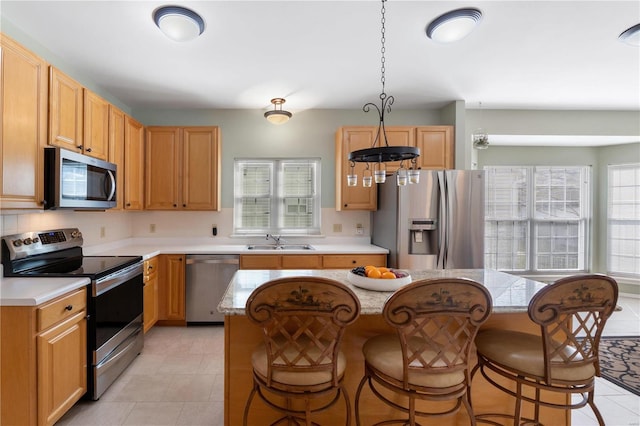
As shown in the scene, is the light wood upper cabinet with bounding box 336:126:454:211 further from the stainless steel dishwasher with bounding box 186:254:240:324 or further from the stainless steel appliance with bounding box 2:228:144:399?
the stainless steel appliance with bounding box 2:228:144:399

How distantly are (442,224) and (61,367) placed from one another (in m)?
3.28

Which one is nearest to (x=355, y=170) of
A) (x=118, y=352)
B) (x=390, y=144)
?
(x=390, y=144)

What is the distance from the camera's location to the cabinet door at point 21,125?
178 cm

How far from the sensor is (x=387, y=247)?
11.5 ft

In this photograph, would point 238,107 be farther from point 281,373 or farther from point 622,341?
point 622,341

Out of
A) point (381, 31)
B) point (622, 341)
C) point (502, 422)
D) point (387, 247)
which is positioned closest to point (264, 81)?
point (381, 31)

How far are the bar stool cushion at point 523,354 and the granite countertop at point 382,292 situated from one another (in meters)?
0.20

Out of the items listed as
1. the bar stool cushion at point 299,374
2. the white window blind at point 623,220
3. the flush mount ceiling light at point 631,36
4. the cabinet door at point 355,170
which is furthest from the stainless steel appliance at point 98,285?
the white window blind at point 623,220

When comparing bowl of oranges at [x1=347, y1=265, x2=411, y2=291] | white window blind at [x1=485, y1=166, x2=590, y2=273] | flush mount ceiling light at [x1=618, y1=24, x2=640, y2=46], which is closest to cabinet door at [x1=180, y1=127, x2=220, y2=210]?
bowl of oranges at [x1=347, y1=265, x2=411, y2=291]

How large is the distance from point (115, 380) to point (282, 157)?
287cm

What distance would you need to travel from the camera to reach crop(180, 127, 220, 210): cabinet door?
3.69 m

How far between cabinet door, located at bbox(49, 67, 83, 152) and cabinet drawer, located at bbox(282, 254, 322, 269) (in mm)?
2116

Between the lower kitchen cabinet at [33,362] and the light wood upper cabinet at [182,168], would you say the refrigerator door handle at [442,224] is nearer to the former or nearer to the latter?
the light wood upper cabinet at [182,168]

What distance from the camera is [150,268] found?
3.14 metres
